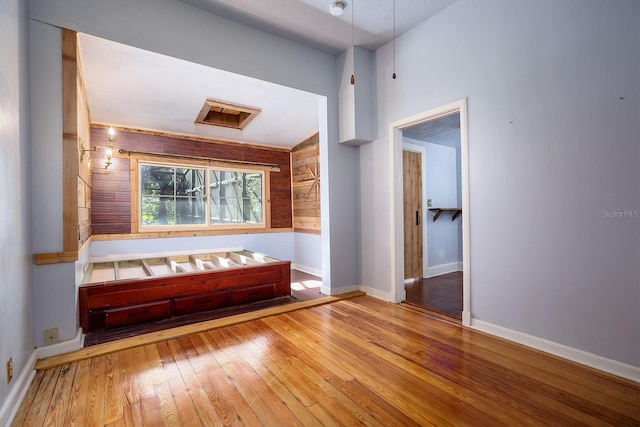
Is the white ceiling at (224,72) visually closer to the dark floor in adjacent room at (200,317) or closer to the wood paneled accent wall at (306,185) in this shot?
the wood paneled accent wall at (306,185)

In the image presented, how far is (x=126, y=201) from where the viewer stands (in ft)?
14.8

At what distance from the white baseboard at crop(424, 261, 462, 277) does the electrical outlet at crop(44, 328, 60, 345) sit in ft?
15.1

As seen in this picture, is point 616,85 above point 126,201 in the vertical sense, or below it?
above

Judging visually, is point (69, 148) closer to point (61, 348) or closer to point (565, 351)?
point (61, 348)

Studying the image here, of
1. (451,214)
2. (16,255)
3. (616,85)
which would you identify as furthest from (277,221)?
(616,85)

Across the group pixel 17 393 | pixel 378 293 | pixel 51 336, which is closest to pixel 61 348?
pixel 51 336

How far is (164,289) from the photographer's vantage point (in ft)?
10.3

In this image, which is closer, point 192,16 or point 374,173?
point 192,16

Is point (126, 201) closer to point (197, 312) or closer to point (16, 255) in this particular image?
point (197, 312)

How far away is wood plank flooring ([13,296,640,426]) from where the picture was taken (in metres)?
1.62

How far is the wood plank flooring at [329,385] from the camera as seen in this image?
63.9 inches

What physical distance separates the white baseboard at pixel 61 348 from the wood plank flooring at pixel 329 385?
7.3 inches

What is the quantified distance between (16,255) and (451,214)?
18.5 ft

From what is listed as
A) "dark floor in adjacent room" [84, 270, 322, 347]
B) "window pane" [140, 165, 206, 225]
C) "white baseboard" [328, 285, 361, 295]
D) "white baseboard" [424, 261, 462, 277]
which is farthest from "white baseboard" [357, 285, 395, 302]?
"window pane" [140, 165, 206, 225]
